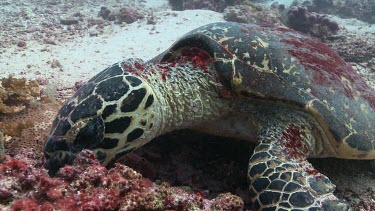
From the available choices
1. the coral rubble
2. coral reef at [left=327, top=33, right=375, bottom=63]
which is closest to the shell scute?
coral reef at [left=327, top=33, right=375, bottom=63]

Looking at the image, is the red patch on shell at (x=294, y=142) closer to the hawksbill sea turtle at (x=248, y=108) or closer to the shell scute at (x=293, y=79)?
the hawksbill sea turtle at (x=248, y=108)

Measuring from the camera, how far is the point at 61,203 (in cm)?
165

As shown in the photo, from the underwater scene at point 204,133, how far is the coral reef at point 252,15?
6.63 m

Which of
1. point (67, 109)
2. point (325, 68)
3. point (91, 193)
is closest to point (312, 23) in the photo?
point (325, 68)

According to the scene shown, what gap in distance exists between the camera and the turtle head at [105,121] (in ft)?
7.47

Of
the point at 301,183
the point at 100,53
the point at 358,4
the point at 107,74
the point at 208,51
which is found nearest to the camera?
the point at 301,183

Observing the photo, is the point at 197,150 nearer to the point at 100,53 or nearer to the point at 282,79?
the point at 282,79

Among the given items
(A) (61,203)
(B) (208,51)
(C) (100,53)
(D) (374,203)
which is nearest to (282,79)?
(B) (208,51)

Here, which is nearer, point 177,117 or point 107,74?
point 107,74

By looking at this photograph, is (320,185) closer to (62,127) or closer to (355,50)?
(62,127)

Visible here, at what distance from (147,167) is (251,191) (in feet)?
3.01

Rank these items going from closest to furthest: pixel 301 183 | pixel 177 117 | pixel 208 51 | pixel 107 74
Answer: pixel 301 183 → pixel 107 74 → pixel 177 117 → pixel 208 51

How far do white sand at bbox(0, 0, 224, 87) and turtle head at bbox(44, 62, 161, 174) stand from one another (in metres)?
2.78

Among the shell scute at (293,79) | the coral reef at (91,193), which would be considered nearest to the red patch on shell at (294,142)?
the shell scute at (293,79)
